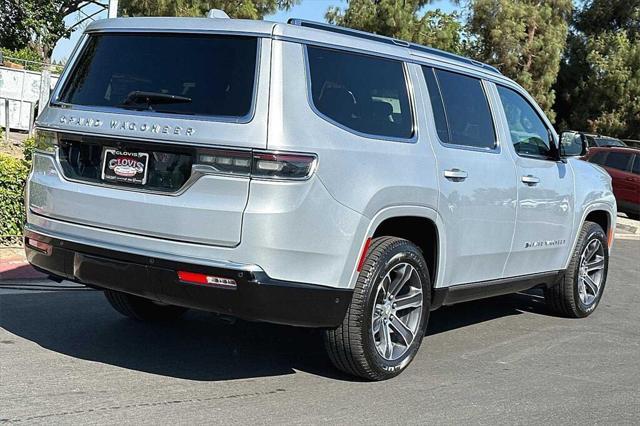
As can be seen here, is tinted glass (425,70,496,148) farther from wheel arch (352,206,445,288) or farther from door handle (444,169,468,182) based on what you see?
wheel arch (352,206,445,288)

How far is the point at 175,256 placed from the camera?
4070 mm

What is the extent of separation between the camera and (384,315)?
475 cm

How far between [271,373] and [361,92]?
1826mm

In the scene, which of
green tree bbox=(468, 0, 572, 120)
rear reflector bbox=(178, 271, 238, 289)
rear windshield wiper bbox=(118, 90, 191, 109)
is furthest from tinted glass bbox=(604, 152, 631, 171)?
green tree bbox=(468, 0, 572, 120)

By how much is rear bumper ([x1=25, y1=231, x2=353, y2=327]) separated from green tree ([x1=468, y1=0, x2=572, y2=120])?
33.4 m

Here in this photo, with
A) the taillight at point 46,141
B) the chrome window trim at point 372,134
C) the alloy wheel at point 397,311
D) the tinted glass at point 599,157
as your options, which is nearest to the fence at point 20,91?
the tinted glass at point 599,157

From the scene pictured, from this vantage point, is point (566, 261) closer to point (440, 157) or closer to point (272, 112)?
point (440, 157)

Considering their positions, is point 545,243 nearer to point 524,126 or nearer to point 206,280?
point 524,126

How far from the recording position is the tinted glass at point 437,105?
199 inches

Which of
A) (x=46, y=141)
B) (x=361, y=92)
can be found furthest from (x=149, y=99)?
(x=361, y=92)

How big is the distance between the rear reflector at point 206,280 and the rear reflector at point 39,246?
977mm

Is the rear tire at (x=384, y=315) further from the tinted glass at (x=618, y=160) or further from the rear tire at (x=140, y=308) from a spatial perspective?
the tinted glass at (x=618, y=160)

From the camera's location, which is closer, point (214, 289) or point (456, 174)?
point (214, 289)

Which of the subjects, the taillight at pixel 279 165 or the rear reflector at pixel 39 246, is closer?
the taillight at pixel 279 165
